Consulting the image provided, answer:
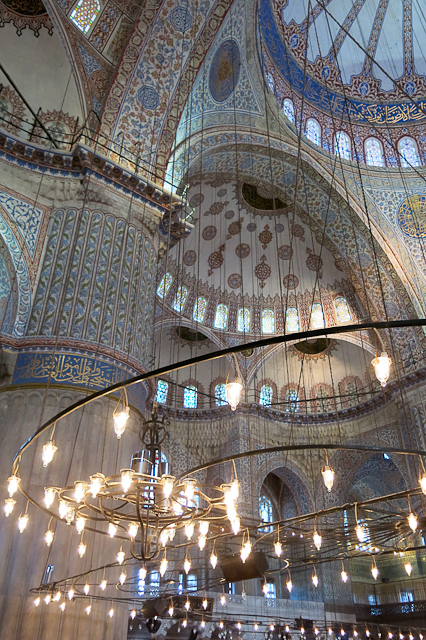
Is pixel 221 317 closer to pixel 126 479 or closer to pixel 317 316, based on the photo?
pixel 317 316

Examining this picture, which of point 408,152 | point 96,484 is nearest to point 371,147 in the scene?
point 408,152

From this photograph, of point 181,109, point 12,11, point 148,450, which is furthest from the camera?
point 181,109

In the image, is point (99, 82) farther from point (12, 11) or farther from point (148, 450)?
point (148, 450)

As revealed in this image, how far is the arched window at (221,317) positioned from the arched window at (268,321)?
1192 mm

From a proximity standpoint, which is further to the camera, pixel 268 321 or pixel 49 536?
pixel 268 321

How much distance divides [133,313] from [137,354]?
670 mm

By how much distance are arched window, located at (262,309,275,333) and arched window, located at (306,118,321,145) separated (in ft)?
17.2

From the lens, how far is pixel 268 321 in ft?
53.4

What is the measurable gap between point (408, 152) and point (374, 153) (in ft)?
3.12

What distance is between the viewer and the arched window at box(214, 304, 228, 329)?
16.0 meters

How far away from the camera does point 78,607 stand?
6250mm

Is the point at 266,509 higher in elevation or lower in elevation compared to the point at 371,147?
lower

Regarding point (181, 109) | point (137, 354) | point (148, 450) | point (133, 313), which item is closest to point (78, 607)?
point (148, 450)

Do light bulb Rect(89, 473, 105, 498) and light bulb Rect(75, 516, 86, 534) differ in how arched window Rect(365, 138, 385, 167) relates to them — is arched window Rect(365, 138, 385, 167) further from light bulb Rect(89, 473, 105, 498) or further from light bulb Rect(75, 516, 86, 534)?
light bulb Rect(89, 473, 105, 498)
